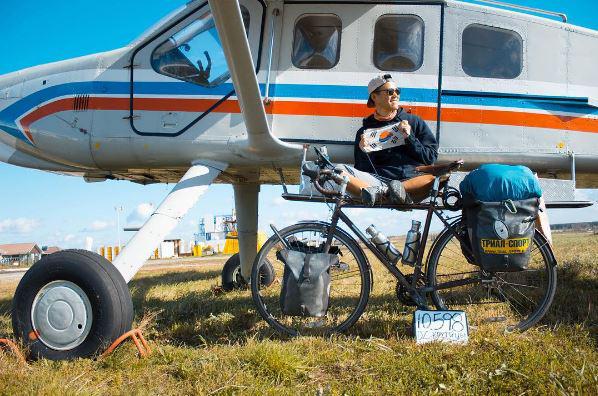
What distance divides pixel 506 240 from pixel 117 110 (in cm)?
390

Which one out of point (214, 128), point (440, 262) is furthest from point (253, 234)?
point (440, 262)

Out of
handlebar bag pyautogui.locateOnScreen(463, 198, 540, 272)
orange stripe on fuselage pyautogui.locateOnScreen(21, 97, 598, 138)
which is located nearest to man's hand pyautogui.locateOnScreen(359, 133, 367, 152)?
orange stripe on fuselage pyautogui.locateOnScreen(21, 97, 598, 138)

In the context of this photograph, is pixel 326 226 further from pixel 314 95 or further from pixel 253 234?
pixel 253 234

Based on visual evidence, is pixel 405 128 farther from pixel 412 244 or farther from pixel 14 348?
pixel 14 348

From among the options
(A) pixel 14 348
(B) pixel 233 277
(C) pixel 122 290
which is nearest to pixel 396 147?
(C) pixel 122 290

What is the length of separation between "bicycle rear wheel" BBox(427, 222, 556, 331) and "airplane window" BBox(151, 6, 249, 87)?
2927 millimetres

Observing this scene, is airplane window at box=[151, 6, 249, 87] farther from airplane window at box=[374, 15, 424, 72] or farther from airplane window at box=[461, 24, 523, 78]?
airplane window at box=[461, 24, 523, 78]

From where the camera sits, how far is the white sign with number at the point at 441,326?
9.71 feet

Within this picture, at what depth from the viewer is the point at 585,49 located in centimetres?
452

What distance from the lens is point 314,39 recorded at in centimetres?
462

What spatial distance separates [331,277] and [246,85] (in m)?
1.65

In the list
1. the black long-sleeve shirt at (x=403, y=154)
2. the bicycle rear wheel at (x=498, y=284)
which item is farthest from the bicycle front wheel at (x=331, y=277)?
the black long-sleeve shirt at (x=403, y=154)

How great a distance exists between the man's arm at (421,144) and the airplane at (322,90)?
0.72 metres

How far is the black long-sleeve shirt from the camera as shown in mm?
3564
